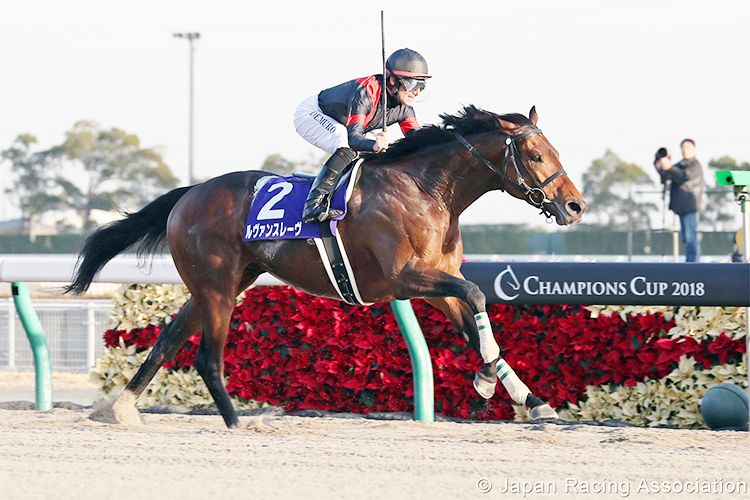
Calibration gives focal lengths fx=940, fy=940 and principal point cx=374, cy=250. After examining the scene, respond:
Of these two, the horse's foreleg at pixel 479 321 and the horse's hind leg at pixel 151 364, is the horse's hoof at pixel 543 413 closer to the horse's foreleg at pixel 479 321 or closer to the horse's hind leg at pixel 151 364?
the horse's foreleg at pixel 479 321

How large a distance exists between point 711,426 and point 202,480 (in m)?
2.81

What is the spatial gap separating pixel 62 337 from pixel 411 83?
7711 millimetres

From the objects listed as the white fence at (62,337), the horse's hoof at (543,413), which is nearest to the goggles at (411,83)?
the horse's hoof at (543,413)

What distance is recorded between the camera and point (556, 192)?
4500mm

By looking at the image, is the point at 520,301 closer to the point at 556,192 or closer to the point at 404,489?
the point at 556,192

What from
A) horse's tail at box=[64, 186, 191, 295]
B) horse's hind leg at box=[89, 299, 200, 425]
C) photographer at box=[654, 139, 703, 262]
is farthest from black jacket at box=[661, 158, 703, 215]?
horse's hind leg at box=[89, 299, 200, 425]

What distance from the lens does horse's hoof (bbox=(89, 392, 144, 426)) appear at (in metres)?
5.16

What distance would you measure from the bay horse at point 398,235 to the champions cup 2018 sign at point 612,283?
2.10ft

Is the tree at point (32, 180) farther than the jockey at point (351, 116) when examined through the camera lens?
Yes

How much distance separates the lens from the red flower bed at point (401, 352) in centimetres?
529

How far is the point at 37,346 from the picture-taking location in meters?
6.05

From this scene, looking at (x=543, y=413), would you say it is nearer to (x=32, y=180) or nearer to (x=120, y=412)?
(x=120, y=412)

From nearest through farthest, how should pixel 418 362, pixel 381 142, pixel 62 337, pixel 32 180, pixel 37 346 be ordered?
pixel 381 142 < pixel 418 362 < pixel 37 346 < pixel 62 337 < pixel 32 180

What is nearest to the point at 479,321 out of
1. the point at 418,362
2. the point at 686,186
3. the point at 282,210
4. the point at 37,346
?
the point at 418,362
